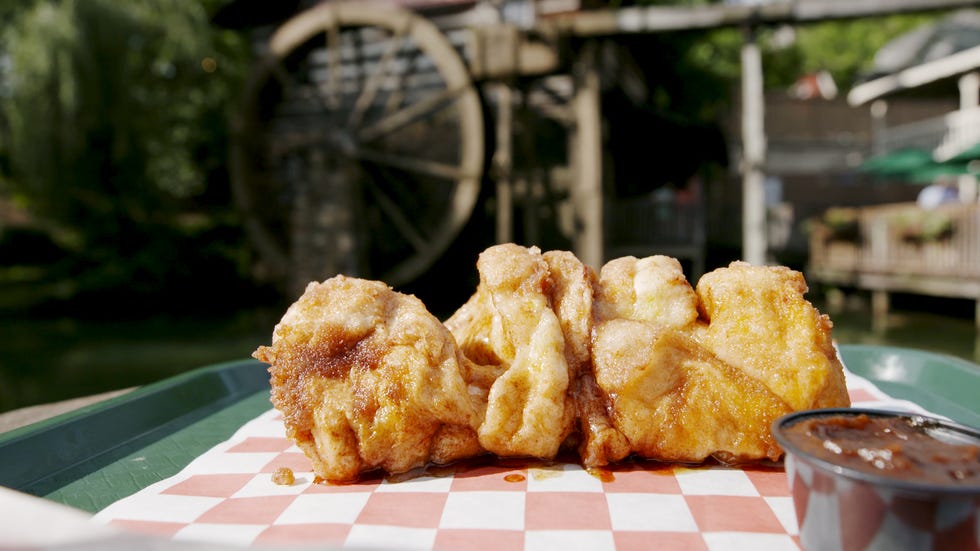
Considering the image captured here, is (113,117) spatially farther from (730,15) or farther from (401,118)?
(730,15)

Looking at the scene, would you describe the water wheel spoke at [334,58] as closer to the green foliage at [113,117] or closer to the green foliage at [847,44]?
the green foliage at [113,117]

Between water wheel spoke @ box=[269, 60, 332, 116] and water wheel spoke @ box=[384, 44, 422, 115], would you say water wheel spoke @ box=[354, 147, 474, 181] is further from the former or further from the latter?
water wheel spoke @ box=[269, 60, 332, 116]

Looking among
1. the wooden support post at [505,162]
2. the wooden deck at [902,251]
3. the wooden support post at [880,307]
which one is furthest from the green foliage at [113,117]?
the wooden support post at [880,307]

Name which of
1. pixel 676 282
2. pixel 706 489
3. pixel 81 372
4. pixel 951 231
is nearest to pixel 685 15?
pixel 951 231

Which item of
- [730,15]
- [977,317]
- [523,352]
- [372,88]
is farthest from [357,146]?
[977,317]

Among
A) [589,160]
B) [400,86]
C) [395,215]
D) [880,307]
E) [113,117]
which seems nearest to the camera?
[589,160]

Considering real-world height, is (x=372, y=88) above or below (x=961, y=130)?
above

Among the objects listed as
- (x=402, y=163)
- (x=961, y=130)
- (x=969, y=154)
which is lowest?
(x=969, y=154)

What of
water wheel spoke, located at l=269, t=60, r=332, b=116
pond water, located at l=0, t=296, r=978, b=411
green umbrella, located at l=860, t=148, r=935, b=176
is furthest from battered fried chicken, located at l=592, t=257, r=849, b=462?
green umbrella, located at l=860, t=148, r=935, b=176
